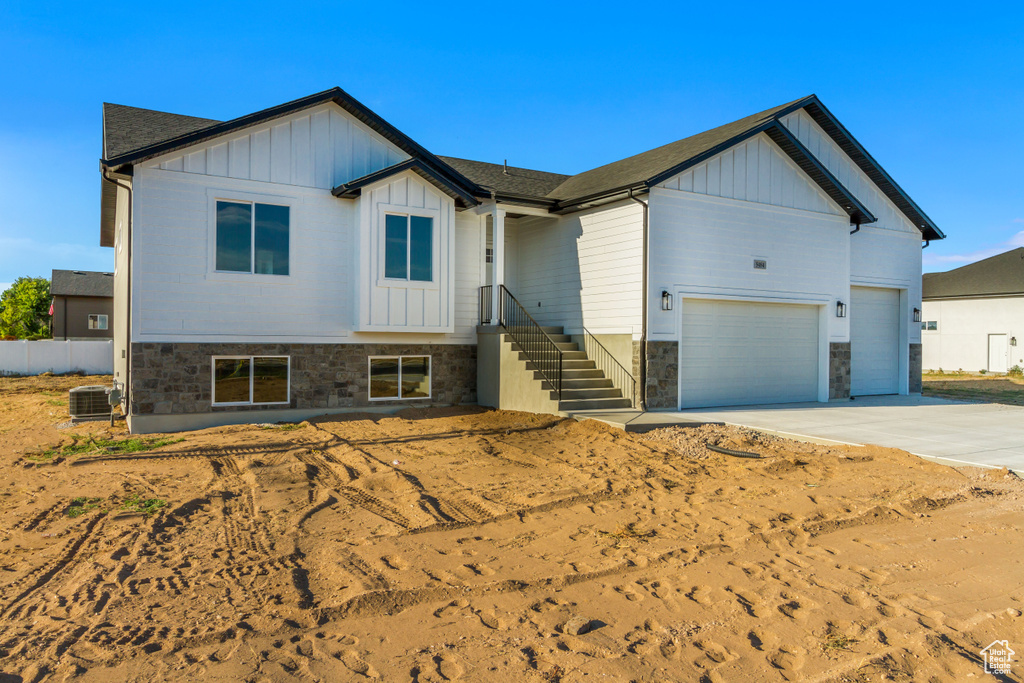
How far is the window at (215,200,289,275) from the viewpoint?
475 inches

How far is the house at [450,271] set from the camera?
11.8m

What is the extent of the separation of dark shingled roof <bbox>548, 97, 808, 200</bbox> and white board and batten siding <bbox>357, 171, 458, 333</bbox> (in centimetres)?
337

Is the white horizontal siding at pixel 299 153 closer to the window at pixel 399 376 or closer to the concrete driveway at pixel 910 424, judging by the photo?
the window at pixel 399 376

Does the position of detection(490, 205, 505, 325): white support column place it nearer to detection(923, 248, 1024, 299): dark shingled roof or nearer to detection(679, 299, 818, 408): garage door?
detection(679, 299, 818, 408): garage door

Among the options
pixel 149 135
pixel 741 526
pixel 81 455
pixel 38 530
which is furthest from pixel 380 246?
pixel 741 526

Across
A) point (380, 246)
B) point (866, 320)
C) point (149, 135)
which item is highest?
point (149, 135)

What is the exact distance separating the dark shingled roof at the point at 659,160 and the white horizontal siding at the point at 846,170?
0.89 m

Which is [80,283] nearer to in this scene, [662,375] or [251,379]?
[251,379]

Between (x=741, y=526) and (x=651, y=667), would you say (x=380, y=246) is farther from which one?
(x=651, y=667)

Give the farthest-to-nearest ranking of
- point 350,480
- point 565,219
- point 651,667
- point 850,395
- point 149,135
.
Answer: point 850,395, point 565,219, point 149,135, point 350,480, point 651,667

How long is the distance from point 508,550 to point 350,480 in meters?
3.12

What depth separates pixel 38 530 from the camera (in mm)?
5773

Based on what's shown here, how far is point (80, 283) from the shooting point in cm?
4141

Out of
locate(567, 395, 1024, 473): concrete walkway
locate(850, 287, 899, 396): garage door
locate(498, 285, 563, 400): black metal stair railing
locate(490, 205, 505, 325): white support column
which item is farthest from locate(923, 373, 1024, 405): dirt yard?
locate(490, 205, 505, 325): white support column
